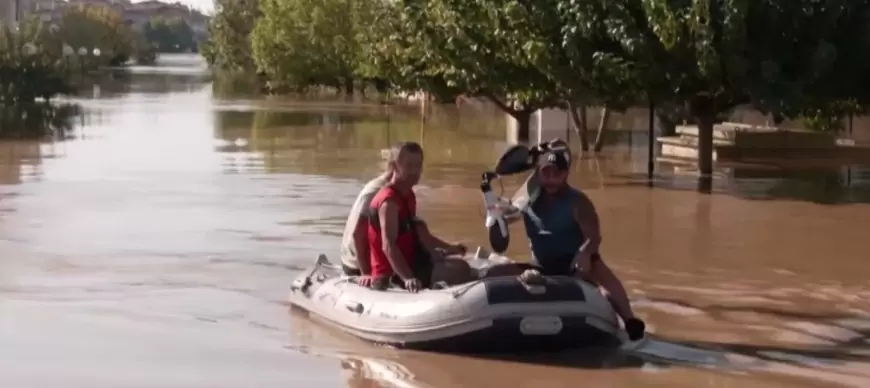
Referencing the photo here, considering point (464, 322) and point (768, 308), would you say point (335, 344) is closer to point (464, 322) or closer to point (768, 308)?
point (464, 322)

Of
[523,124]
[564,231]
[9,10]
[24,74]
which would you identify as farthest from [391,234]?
[9,10]

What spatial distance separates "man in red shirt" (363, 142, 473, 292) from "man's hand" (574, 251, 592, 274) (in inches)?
35.7

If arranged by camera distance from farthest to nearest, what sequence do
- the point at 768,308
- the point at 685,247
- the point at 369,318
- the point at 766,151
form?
1. the point at 766,151
2. the point at 685,247
3. the point at 768,308
4. the point at 369,318

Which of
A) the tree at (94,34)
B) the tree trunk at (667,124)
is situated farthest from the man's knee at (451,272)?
the tree at (94,34)

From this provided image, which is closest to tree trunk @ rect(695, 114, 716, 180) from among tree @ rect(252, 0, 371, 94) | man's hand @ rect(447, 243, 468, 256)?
man's hand @ rect(447, 243, 468, 256)

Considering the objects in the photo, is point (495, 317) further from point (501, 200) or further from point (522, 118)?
point (522, 118)

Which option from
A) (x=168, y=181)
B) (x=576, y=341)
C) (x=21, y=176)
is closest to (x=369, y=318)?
(x=576, y=341)

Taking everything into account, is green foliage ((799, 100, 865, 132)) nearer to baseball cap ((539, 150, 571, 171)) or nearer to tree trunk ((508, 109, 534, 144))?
tree trunk ((508, 109, 534, 144))

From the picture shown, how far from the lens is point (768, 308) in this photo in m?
13.5

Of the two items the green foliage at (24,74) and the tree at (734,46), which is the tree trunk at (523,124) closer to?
the tree at (734,46)

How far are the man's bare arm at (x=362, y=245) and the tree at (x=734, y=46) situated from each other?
34.8ft

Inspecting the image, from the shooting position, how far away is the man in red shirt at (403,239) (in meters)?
11.5

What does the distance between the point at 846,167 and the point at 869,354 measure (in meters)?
19.1

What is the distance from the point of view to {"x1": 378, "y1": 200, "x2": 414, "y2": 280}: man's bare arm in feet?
37.6
